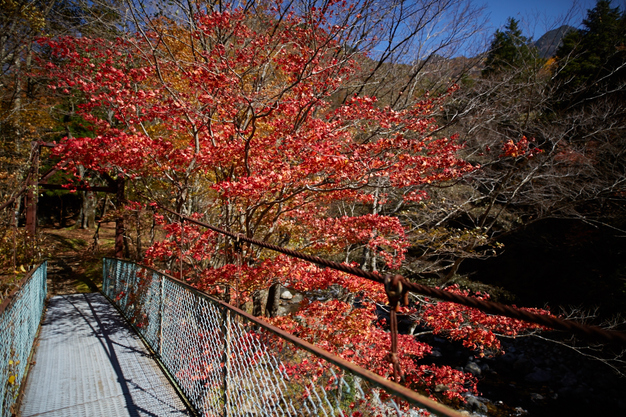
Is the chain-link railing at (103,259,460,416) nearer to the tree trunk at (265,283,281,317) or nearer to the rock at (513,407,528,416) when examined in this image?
the tree trunk at (265,283,281,317)

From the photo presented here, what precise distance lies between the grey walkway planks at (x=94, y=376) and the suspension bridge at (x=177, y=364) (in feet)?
0.04

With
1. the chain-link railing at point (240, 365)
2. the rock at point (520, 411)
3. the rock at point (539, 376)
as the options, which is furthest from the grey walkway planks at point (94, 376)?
the rock at point (539, 376)

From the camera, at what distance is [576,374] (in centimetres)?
905

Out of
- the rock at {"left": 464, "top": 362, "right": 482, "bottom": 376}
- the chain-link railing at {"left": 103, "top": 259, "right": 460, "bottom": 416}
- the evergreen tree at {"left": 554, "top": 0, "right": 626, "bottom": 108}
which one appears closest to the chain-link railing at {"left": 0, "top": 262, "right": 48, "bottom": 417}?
the chain-link railing at {"left": 103, "top": 259, "right": 460, "bottom": 416}

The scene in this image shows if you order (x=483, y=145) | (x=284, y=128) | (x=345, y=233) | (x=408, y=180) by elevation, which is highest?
(x=483, y=145)

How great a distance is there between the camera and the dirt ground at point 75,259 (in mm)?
12195

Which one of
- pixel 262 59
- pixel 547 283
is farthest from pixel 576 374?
pixel 262 59

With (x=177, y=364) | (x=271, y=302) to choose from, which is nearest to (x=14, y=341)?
(x=177, y=364)

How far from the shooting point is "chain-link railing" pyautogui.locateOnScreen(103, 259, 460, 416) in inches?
61.9

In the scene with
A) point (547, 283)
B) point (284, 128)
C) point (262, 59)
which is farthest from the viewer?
point (547, 283)

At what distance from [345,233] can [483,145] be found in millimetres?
6726

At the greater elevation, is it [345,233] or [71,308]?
[345,233]

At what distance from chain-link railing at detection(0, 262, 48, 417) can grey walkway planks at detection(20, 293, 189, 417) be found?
0.23 meters

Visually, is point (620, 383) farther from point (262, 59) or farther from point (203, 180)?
point (203, 180)
